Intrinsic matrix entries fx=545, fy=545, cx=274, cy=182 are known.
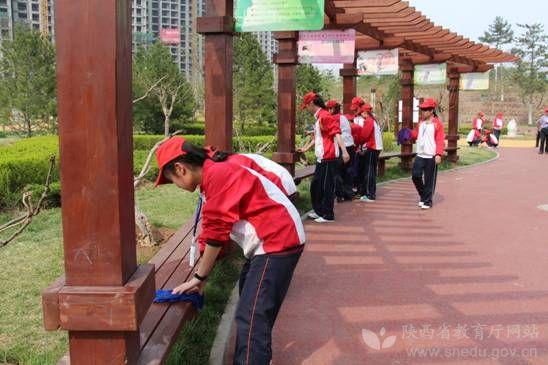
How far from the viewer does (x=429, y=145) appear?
7.87 metres

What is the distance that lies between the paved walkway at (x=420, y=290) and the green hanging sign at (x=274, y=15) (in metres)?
2.20

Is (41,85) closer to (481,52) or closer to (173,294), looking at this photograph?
(481,52)

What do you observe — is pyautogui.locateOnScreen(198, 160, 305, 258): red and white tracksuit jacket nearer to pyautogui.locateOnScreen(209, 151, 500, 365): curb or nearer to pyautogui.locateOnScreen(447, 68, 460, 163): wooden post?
pyautogui.locateOnScreen(209, 151, 500, 365): curb

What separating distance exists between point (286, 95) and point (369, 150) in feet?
6.05

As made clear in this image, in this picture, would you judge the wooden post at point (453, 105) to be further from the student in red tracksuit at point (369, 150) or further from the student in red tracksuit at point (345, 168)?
the student in red tracksuit at point (345, 168)

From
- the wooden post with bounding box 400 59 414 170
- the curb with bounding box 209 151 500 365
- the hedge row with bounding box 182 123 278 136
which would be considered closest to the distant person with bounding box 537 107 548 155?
the wooden post with bounding box 400 59 414 170

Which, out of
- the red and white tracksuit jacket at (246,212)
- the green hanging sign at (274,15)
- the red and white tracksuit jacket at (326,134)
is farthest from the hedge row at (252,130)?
the red and white tracksuit jacket at (246,212)

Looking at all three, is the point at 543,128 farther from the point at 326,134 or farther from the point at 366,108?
the point at 326,134

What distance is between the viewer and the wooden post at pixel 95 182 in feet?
6.66

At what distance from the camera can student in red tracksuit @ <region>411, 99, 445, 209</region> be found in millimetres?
7781

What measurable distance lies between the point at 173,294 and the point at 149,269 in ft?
2.33

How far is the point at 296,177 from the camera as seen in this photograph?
805 cm

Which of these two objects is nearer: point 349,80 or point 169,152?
point 169,152

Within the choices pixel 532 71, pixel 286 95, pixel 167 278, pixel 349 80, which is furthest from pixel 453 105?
pixel 532 71
